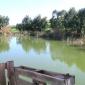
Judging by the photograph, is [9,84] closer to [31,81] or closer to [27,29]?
[31,81]

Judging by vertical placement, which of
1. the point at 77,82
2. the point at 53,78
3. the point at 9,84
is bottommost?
the point at 77,82

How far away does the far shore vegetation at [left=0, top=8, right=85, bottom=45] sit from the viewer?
37.5 metres

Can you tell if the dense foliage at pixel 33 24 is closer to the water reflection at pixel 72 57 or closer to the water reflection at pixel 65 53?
the water reflection at pixel 65 53

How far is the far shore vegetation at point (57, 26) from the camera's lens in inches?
1475

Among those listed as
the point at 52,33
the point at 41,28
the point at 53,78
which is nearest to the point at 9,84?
the point at 53,78

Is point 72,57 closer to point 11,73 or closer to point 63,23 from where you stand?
point 11,73

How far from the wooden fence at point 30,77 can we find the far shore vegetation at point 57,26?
22799 millimetres

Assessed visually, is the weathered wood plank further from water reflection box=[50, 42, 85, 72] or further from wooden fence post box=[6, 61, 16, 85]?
water reflection box=[50, 42, 85, 72]

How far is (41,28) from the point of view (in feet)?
169

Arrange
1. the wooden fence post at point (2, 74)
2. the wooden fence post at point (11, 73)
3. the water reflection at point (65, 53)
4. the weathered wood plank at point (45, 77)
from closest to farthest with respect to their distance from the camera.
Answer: the weathered wood plank at point (45, 77) < the wooden fence post at point (11, 73) < the wooden fence post at point (2, 74) < the water reflection at point (65, 53)

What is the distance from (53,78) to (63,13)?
45.4 metres

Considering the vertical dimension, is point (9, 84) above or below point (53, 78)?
below

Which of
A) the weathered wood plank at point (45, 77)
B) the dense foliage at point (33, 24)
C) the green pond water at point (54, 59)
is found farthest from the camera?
the dense foliage at point (33, 24)

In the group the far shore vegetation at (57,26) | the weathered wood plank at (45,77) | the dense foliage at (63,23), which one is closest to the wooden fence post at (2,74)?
the weathered wood plank at (45,77)
